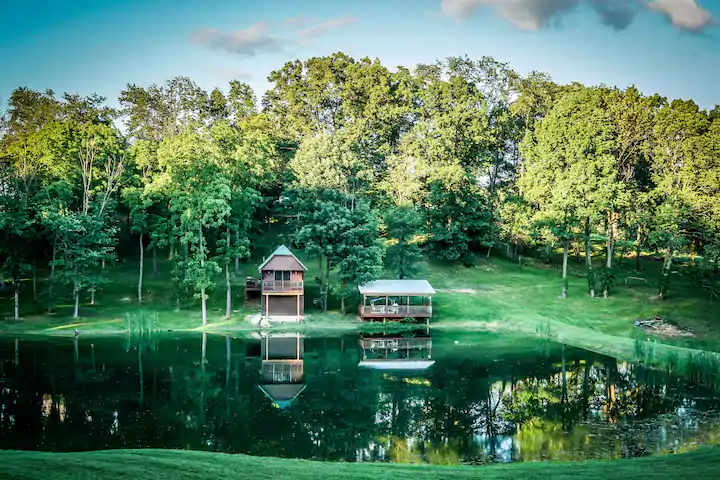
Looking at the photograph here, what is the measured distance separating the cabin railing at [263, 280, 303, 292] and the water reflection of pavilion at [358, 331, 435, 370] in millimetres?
6266

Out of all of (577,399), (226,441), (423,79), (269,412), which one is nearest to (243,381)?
(269,412)

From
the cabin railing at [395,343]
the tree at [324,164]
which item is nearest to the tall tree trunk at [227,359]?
the cabin railing at [395,343]

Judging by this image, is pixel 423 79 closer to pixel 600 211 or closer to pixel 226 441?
pixel 600 211

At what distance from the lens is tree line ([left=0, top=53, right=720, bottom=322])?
4219 centimetres

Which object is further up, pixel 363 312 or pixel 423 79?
pixel 423 79

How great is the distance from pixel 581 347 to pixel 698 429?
15180 mm

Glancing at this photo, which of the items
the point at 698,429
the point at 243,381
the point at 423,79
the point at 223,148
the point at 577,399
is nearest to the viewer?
the point at 698,429

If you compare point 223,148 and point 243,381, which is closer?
point 243,381

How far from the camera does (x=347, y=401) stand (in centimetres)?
2334

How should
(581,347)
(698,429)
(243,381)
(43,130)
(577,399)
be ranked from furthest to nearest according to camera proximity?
(43,130), (581,347), (243,381), (577,399), (698,429)

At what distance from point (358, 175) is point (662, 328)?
25.2m

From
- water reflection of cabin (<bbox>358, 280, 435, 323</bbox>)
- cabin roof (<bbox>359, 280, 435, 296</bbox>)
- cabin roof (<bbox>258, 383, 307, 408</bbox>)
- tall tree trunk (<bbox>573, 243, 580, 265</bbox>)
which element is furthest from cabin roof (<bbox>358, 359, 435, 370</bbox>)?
tall tree trunk (<bbox>573, 243, 580, 265</bbox>)

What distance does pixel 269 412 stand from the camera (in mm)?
21578

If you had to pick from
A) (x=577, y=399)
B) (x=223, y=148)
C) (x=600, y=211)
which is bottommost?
(x=577, y=399)
